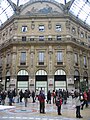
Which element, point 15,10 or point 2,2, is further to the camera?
point 2,2

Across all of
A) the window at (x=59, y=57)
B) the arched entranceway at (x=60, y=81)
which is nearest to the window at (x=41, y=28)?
the window at (x=59, y=57)

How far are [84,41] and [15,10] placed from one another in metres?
19.2

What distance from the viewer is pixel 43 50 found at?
4388 centimetres

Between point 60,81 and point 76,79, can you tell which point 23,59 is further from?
point 76,79

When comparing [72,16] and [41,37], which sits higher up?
[72,16]

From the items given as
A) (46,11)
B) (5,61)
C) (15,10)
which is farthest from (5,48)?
(46,11)

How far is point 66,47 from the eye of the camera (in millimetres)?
43875

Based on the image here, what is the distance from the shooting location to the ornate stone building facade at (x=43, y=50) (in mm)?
42594

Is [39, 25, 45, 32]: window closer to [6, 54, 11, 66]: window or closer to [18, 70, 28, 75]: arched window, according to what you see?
[6, 54, 11, 66]: window

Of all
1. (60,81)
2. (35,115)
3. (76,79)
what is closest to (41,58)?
(60,81)

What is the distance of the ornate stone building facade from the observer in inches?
1677

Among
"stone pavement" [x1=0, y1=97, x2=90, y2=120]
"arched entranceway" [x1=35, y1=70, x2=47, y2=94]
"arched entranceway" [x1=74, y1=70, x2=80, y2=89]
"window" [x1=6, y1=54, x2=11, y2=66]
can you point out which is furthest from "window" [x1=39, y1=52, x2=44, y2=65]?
"stone pavement" [x1=0, y1=97, x2=90, y2=120]

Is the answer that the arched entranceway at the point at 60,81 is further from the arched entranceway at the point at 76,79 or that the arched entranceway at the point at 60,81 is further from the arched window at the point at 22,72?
the arched window at the point at 22,72

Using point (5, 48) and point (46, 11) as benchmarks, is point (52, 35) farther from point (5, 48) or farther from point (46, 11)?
point (5, 48)
